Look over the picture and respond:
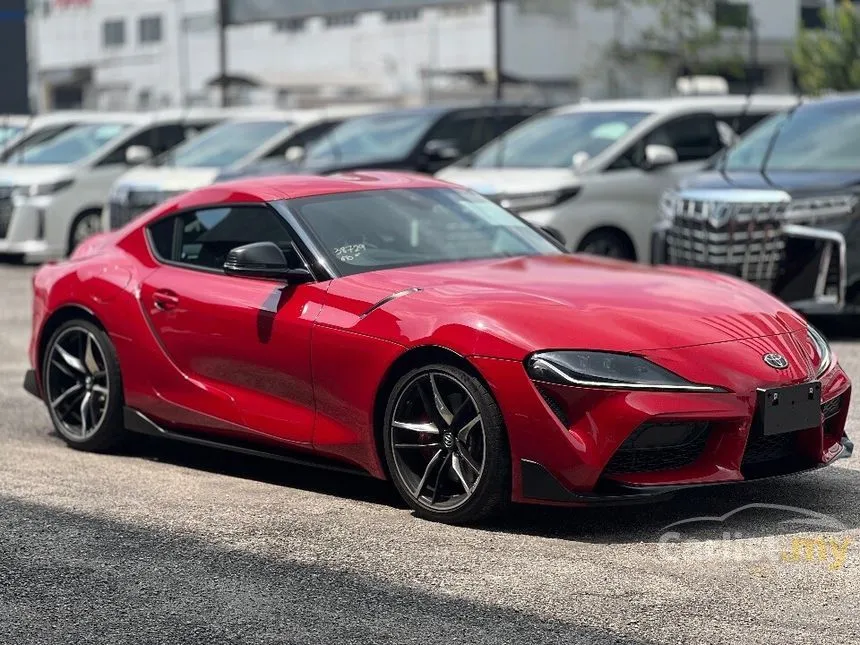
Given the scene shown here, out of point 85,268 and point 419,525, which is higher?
point 85,268

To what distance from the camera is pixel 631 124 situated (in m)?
14.3

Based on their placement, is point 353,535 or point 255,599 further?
point 353,535

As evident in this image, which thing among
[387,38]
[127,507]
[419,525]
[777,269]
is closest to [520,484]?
[419,525]

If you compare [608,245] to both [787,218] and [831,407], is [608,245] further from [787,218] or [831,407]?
[831,407]

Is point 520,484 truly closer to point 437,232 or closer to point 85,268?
point 437,232

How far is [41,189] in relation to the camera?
18797mm

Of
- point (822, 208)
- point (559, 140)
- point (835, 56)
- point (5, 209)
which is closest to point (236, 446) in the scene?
point (822, 208)

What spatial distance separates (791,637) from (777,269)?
20.9 ft

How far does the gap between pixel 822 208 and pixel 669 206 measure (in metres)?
1.32

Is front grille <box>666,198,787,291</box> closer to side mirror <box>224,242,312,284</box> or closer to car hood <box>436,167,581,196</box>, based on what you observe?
car hood <box>436,167,581,196</box>

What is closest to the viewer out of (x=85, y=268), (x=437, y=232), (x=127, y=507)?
(x=127, y=507)

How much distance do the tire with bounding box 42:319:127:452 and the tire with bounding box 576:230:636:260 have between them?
661cm

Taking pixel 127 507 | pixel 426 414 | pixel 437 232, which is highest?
pixel 437 232

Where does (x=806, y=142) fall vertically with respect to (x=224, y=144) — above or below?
above
